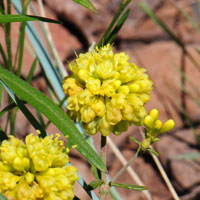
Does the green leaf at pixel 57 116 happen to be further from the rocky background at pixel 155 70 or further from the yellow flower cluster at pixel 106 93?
the rocky background at pixel 155 70

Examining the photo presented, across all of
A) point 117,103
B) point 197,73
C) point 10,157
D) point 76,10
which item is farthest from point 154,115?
point 76,10

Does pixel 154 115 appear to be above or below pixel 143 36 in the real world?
below

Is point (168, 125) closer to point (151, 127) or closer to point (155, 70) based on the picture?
point (151, 127)

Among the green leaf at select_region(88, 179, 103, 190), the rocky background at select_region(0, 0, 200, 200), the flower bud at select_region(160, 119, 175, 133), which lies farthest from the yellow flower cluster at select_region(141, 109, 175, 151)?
the rocky background at select_region(0, 0, 200, 200)

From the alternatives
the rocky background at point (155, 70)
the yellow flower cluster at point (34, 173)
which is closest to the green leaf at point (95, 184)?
the yellow flower cluster at point (34, 173)

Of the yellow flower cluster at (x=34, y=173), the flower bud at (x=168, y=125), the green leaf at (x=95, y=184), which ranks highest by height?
the yellow flower cluster at (x=34, y=173)

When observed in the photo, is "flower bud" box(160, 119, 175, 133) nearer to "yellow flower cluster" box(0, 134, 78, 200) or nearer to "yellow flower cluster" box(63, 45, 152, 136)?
"yellow flower cluster" box(63, 45, 152, 136)

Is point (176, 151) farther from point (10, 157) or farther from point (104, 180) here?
point (10, 157)
